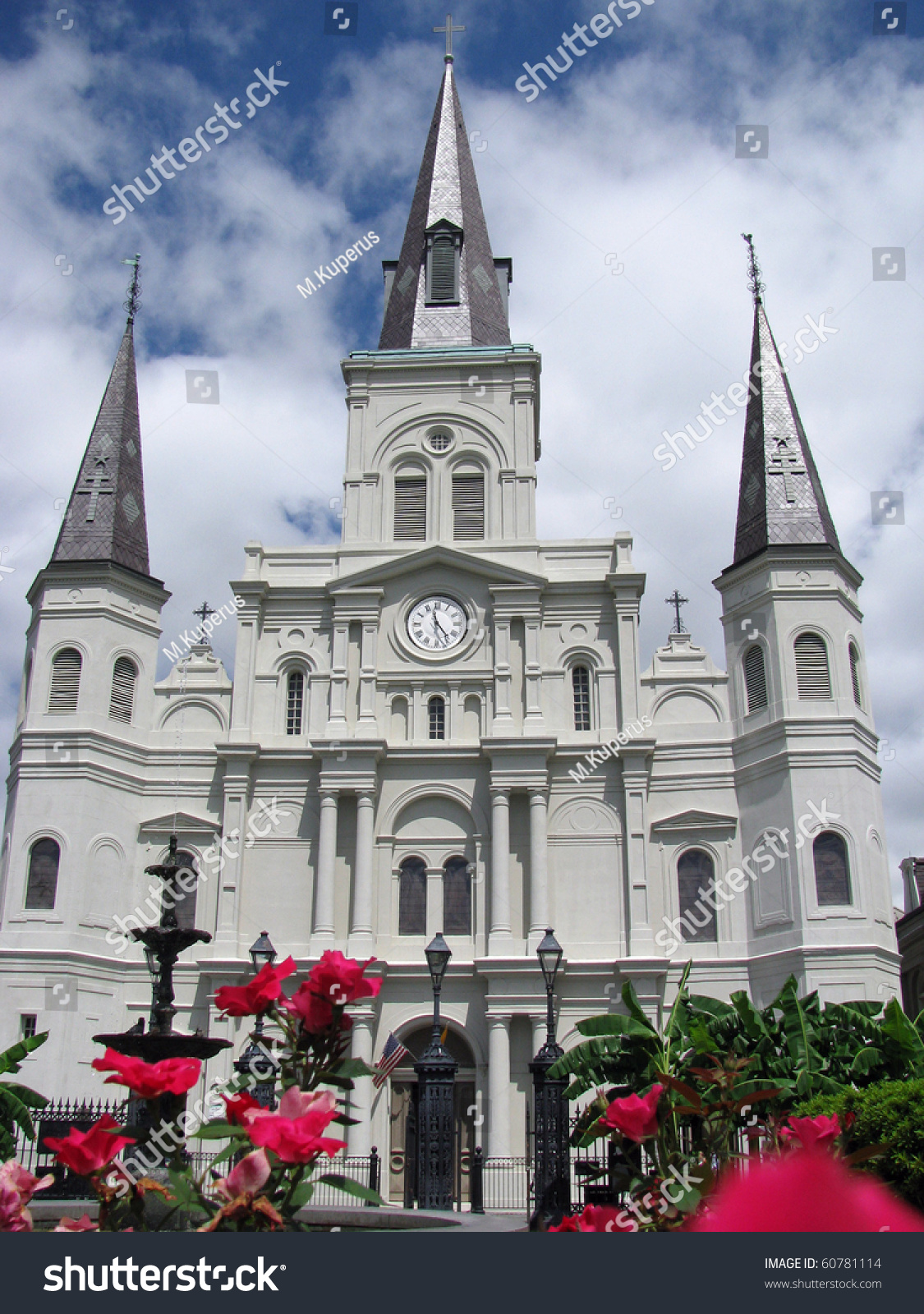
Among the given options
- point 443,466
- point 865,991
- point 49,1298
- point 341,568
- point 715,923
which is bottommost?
point 49,1298

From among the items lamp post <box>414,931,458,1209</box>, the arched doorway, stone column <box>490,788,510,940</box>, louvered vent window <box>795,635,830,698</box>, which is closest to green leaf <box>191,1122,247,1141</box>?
lamp post <box>414,931,458,1209</box>

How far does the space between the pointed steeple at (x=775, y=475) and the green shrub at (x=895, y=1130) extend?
21.6m

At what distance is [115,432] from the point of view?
118ft

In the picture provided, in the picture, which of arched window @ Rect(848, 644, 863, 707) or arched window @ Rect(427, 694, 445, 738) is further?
arched window @ Rect(427, 694, 445, 738)

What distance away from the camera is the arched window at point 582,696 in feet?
106

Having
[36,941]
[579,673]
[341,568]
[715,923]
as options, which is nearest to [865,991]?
[715,923]

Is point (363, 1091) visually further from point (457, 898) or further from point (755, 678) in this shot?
point (755, 678)

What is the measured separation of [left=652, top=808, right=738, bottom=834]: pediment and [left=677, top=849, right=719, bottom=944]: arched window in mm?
658

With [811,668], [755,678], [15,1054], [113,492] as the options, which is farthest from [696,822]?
[113,492]

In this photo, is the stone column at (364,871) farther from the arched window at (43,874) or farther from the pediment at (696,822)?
the arched window at (43,874)

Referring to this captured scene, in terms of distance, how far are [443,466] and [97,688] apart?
39.8 ft

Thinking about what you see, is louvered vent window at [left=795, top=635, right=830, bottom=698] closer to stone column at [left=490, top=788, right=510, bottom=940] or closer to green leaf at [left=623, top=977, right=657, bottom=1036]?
stone column at [left=490, top=788, right=510, bottom=940]

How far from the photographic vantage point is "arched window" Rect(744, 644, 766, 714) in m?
31.2

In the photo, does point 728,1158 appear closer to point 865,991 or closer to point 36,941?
point 865,991
